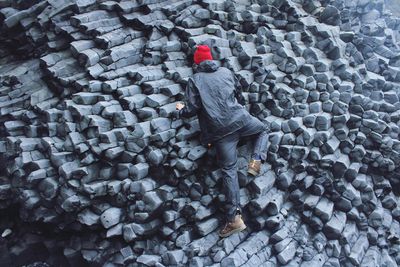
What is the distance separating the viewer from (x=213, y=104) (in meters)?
6.41

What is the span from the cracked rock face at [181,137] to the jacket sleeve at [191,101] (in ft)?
1.79

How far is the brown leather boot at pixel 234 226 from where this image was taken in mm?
6648

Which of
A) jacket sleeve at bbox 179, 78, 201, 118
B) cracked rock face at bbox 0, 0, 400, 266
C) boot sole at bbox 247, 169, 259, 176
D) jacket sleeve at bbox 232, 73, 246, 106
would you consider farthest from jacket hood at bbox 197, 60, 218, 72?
boot sole at bbox 247, 169, 259, 176

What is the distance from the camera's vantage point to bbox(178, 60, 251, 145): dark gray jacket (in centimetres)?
640

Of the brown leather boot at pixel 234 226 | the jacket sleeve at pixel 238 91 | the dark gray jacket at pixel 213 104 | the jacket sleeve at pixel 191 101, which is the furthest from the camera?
the jacket sleeve at pixel 238 91

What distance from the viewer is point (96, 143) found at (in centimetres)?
687

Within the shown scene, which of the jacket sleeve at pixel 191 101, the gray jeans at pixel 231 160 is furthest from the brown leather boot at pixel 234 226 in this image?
the jacket sleeve at pixel 191 101

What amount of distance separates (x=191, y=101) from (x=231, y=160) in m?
1.16

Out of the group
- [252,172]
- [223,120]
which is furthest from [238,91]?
[252,172]

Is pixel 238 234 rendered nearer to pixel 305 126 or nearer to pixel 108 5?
pixel 305 126

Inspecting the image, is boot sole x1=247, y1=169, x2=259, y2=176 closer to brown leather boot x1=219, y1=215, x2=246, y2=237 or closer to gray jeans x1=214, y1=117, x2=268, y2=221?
gray jeans x1=214, y1=117, x2=268, y2=221

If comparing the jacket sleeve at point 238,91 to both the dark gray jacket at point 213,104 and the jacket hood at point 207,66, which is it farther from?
the jacket hood at point 207,66

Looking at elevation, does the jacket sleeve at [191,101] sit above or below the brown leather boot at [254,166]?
above

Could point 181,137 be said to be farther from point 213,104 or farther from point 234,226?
point 234,226
